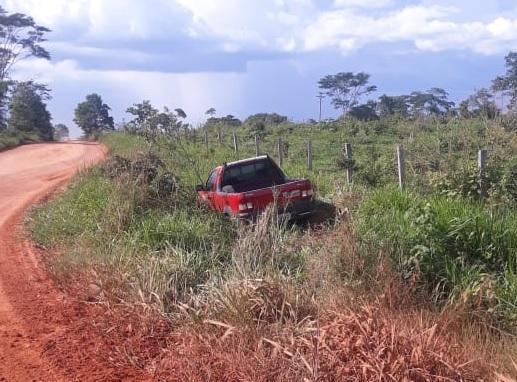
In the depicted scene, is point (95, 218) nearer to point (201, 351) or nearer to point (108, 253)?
point (108, 253)

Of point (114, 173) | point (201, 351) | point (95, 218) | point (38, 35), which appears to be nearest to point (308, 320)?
point (201, 351)

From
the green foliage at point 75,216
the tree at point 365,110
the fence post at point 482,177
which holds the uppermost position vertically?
the fence post at point 482,177

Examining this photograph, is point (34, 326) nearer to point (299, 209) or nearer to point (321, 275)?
point (321, 275)

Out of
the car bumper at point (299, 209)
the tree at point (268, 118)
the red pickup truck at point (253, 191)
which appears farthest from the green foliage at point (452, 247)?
the tree at point (268, 118)

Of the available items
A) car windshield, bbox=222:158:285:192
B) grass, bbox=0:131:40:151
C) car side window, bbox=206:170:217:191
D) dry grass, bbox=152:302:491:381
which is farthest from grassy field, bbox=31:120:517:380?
grass, bbox=0:131:40:151

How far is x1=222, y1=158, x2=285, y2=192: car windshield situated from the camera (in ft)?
39.9

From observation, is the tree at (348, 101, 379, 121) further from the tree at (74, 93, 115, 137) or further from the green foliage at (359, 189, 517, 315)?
the green foliage at (359, 189, 517, 315)

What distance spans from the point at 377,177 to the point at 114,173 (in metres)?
5.15

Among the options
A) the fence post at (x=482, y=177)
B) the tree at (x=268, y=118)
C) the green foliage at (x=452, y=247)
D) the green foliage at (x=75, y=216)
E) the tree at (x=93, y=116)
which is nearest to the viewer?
the green foliage at (x=452, y=247)

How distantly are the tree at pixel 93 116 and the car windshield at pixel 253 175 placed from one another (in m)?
48.0

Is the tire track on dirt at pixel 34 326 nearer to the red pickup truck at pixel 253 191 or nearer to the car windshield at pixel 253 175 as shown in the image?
the red pickup truck at pixel 253 191

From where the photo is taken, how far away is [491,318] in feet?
17.3

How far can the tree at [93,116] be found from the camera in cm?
5953

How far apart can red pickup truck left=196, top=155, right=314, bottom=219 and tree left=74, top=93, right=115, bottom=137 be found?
48009 millimetres
